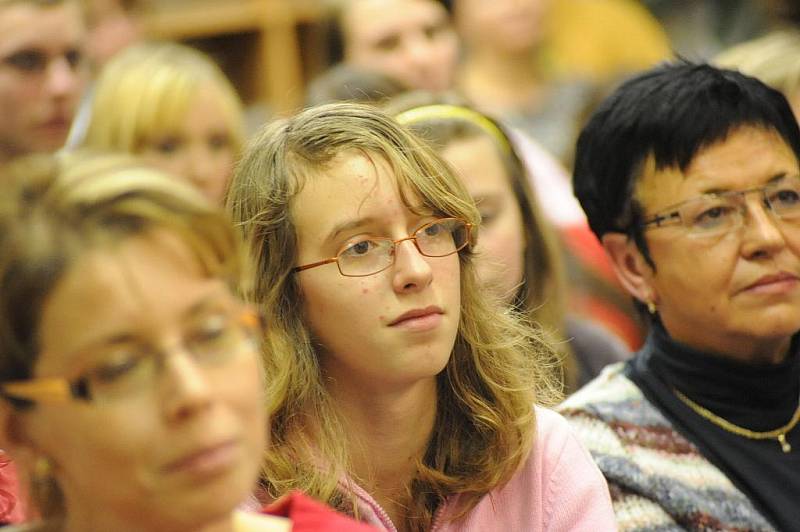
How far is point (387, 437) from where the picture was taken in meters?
1.71

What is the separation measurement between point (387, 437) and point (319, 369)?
0.14 metres

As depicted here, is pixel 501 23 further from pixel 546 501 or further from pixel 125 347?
pixel 125 347

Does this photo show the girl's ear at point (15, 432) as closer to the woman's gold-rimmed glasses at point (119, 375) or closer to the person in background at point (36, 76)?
the woman's gold-rimmed glasses at point (119, 375)

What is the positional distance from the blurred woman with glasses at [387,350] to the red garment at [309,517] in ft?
0.65

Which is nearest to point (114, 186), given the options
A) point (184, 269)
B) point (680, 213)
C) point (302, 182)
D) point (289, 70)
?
point (184, 269)

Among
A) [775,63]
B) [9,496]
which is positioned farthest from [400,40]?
[9,496]

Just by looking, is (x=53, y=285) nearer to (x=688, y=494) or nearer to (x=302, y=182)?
(x=302, y=182)

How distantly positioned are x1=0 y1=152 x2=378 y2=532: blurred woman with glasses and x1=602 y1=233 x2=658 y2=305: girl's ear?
3.13 ft

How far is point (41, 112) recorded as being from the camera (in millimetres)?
2859

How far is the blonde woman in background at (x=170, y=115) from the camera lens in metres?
2.87

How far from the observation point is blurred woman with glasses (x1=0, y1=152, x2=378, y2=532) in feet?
3.68

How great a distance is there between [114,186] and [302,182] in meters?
0.52

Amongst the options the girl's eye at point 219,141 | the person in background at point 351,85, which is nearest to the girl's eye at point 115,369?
the person in background at point 351,85

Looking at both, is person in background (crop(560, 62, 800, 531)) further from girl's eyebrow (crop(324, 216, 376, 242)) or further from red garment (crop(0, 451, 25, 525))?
red garment (crop(0, 451, 25, 525))
